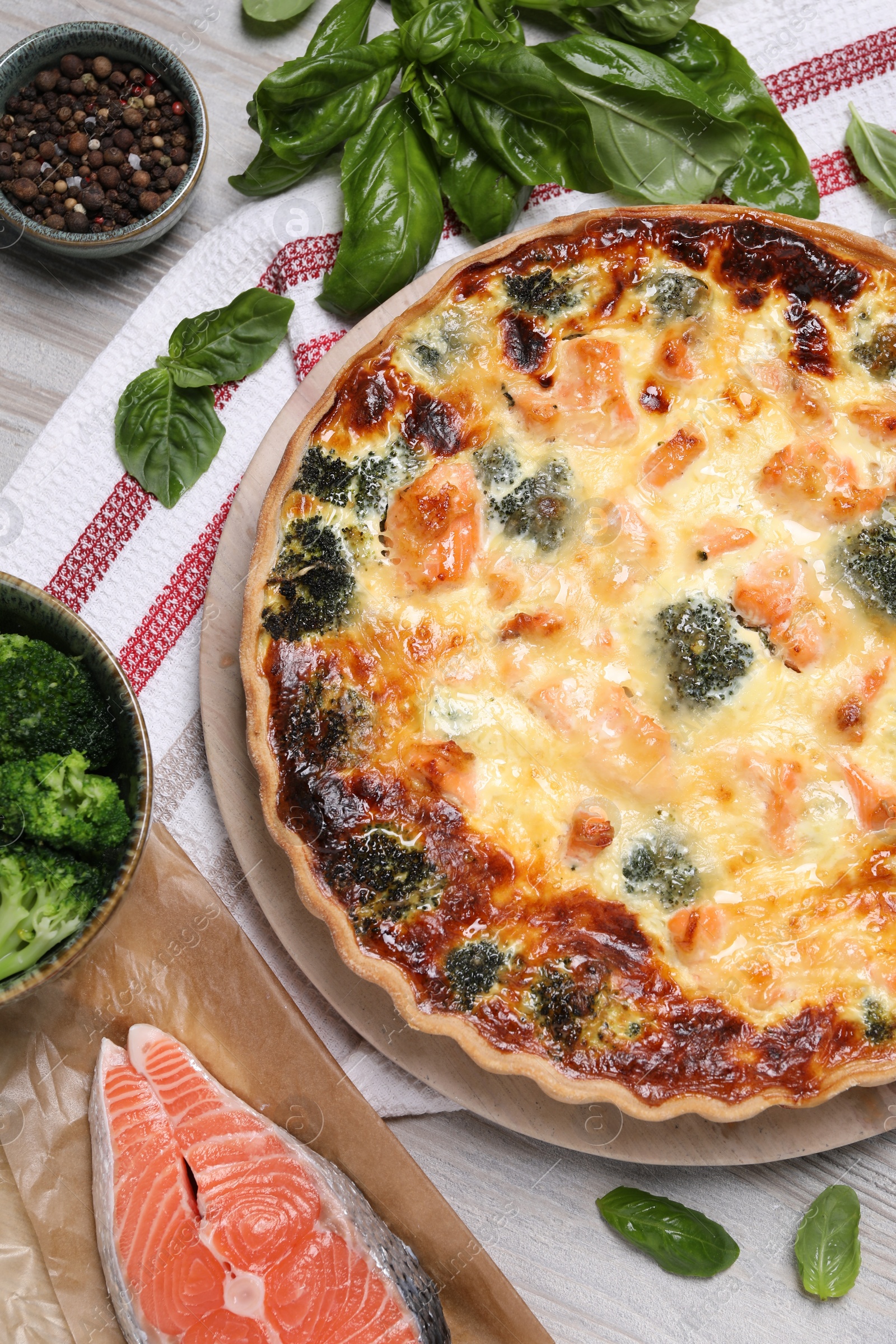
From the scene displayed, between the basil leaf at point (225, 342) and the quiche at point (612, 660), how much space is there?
0.49 m

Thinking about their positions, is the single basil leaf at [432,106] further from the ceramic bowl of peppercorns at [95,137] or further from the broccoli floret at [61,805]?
the broccoli floret at [61,805]

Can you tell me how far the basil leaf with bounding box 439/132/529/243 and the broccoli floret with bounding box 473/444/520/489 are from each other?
0.77 meters

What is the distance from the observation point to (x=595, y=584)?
264 centimetres

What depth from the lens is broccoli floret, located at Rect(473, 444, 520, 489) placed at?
8.77 feet

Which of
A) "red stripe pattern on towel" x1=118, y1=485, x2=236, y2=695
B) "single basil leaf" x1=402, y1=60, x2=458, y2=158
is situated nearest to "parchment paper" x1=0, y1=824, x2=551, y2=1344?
"red stripe pattern on towel" x1=118, y1=485, x2=236, y2=695

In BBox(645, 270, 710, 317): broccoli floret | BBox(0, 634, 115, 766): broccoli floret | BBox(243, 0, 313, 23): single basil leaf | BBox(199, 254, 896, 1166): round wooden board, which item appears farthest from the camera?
BBox(243, 0, 313, 23): single basil leaf

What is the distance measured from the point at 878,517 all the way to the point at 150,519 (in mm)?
1996

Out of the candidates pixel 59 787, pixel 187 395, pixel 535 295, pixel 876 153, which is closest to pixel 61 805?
pixel 59 787

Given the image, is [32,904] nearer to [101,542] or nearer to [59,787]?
[59,787]

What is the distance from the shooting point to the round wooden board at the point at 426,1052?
279 centimetres

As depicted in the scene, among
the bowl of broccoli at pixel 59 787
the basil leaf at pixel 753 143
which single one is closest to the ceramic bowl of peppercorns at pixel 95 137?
the bowl of broccoli at pixel 59 787

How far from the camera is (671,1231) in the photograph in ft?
9.53

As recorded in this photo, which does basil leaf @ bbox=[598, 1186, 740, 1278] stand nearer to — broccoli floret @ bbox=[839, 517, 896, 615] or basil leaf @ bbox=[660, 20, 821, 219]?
broccoli floret @ bbox=[839, 517, 896, 615]

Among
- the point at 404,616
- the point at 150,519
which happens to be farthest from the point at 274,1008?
the point at 150,519
